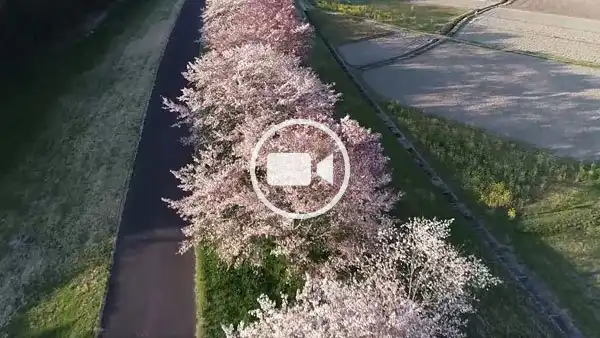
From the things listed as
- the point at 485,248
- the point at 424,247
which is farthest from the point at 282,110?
the point at 485,248

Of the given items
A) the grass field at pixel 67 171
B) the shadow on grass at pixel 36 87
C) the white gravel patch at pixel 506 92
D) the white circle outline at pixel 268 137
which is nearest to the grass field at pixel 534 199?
the white gravel patch at pixel 506 92

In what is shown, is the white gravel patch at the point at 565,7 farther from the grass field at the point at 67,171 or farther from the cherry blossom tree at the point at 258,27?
the grass field at the point at 67,171

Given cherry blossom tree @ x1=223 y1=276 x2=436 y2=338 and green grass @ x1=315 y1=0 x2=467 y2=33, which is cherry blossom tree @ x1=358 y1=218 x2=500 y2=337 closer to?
cherry blossom tree @ x1=223 y1=276 x2=436 y2=338

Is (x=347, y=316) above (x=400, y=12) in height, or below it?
below

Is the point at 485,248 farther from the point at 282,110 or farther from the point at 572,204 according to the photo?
the point at 282,110

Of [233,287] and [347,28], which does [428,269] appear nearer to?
[233,287]

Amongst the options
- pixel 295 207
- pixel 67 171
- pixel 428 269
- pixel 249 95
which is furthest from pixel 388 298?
pixel 67 171
